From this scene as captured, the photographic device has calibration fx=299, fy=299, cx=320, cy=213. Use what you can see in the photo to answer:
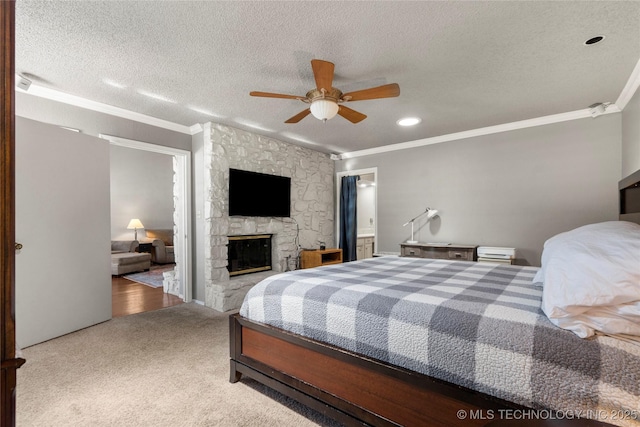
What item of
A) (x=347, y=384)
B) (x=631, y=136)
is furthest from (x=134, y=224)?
(x=631, y=136)

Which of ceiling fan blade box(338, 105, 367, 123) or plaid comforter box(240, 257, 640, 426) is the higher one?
ceiling fan blade box(338, 105, 367, 123)

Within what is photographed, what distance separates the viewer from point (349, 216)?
570 centimetres

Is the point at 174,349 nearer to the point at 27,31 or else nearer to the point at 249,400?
the point at 249,400

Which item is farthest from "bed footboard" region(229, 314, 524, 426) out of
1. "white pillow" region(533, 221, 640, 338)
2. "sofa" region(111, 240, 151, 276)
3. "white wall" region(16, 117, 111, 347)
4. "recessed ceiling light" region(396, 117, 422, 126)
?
"sofa" region(111, 240, 151, 276)

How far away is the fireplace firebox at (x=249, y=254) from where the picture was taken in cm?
425

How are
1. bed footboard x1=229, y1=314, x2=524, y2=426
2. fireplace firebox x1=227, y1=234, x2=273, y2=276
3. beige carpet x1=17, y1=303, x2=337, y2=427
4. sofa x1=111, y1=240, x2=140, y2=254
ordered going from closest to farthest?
bed footboard x1=229, y1=314, x2=524, y2=426 → beige carpet x1=17, y1=303, x2=337, y2=427 → fireplace firebox x1=227, y1=234, x2=273, y2=276 → sofa x1=111, y1=240, x2=140, y2=254

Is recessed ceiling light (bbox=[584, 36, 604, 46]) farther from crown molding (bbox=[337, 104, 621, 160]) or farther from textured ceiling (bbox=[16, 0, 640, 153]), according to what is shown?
crown molding (bbox=[337, 104, 621, 160])

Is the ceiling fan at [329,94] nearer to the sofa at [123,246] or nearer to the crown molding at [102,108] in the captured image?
the crown molding at [102,108]

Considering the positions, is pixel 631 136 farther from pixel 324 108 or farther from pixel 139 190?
pixel 139 190

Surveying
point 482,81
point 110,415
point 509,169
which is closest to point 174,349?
point 110,415

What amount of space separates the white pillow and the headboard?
194 centimetres

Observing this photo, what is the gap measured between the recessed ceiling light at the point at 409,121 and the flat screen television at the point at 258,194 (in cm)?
191

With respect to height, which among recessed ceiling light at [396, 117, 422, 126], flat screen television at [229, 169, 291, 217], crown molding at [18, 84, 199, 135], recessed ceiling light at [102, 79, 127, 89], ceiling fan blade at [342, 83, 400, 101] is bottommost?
flat screen television at [229, 169, 291, 217]

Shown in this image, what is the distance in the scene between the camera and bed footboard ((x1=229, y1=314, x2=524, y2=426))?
1.19 m
